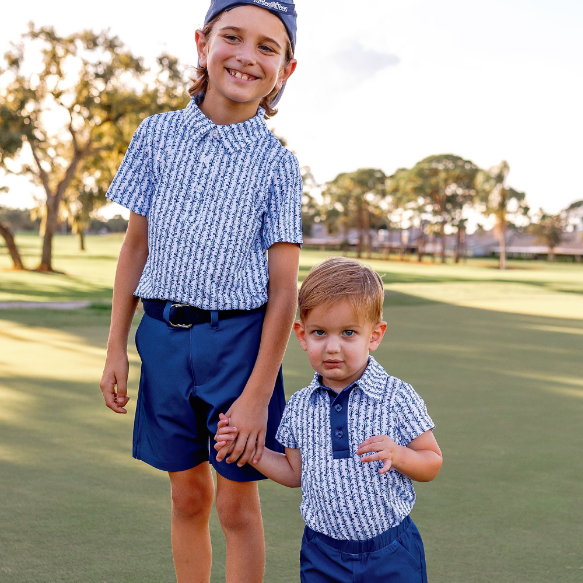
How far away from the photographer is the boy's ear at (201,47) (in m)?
2.19

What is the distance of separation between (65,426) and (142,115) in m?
23.1

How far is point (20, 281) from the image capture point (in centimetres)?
2131

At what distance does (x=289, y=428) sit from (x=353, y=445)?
8.2 inches

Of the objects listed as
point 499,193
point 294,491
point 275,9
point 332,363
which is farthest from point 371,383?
point 499,193

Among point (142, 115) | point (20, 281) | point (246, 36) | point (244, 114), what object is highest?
point (142, 115)

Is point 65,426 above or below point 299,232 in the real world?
below

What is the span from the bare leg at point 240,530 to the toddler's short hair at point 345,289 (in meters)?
0.59

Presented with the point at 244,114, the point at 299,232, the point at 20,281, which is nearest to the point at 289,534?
the point at 299,232

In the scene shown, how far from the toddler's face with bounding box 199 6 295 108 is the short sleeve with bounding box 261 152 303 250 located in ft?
0.79

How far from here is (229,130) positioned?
2.13 meters

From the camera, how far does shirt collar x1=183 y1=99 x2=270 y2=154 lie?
2113mm

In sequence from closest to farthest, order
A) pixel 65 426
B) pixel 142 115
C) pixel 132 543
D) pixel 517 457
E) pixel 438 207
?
pixel 132 543 < pixel 517 457 < pixel 65 426 < pixel 142 115 < pixel 438 207

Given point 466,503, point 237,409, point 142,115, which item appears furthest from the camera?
point 142,115

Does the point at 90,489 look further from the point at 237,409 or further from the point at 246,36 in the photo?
the point at 246,36
